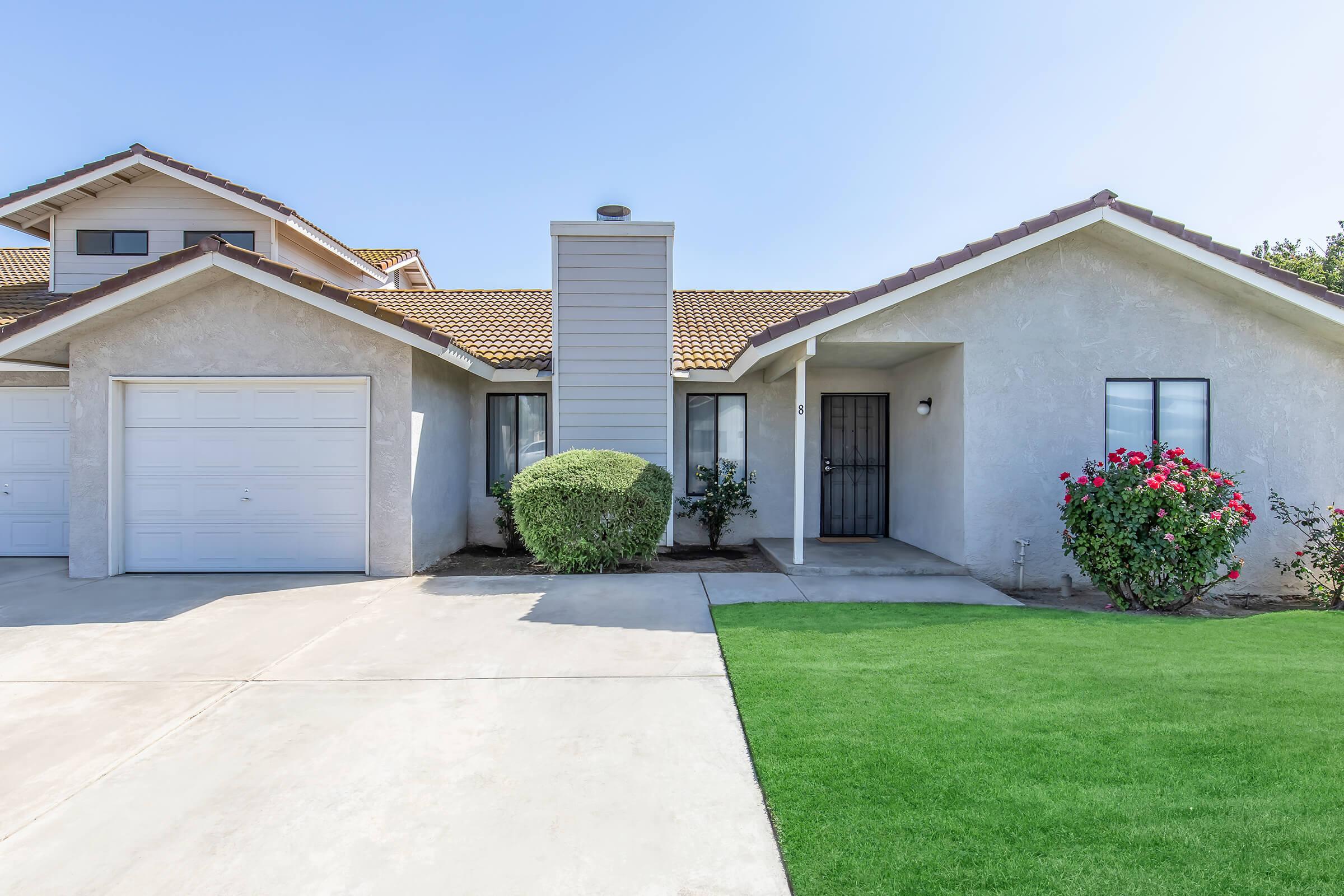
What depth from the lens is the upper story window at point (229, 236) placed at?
39.8 feet

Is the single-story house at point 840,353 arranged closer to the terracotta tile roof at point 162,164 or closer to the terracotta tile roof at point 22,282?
the terracotta tile roof at point 22,282

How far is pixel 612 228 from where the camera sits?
10.7 metres

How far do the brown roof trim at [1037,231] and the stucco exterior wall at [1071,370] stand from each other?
0.52 m

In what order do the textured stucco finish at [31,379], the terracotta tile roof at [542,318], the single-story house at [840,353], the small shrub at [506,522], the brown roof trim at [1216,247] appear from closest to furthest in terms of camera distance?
the brown roof trim at [1216,247]
the single-story house at [840,353]
the textured stucco finish at [31,379]
the small shrub at [506,522]
the terracotta tile roof at [542,318]

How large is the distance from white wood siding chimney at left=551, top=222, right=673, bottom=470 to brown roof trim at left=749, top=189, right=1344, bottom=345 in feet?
9.15

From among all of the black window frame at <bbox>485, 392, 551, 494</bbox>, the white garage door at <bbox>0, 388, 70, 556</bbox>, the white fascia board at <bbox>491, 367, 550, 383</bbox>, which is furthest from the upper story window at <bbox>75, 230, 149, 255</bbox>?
the white fascia board at <bbox>491, 367, 550, 383</bbox>

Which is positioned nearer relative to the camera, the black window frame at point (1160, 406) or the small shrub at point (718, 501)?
the black window frame at point (1160, 406)

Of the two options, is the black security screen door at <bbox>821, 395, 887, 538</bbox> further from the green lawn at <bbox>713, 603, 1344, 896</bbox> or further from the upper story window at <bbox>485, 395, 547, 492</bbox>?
the green lawn at <bbox>713, 603, 1344, 896</bbox>

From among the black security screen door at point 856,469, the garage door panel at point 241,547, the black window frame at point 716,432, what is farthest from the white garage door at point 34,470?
the black security screen door at point 856,469

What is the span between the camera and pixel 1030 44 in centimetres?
1000

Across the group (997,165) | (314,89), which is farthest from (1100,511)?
(314,89)

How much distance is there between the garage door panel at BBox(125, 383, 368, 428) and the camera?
28.5 ft

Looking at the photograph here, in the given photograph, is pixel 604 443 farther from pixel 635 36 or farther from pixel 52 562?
pixel 52 562

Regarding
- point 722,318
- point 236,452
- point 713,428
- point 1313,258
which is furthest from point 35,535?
point 1313,258
